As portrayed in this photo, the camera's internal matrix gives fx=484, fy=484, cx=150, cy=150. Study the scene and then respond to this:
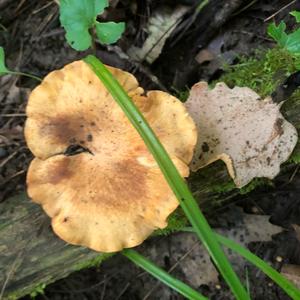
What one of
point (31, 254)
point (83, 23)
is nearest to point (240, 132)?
point (83, 23)

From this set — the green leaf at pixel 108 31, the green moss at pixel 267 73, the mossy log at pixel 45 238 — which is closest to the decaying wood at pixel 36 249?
the mossy log at pixel 45 238

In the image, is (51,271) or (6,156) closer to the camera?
(51,271)

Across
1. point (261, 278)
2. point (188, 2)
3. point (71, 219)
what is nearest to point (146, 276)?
point (261, 278)

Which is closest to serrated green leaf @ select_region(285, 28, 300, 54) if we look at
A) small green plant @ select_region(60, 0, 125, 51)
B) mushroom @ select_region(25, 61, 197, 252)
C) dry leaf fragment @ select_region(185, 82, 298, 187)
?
dry leaf fragment @ select_region(185, 82, 298, 187)

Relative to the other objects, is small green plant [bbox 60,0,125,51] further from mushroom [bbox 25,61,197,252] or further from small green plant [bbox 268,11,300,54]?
small green plant [bbox 268,11,300,54]

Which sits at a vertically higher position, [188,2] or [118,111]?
[118,111]

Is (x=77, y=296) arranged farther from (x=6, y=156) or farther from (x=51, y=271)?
(x=6, y=156)

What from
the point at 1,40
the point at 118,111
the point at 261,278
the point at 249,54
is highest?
the point at 1,40
